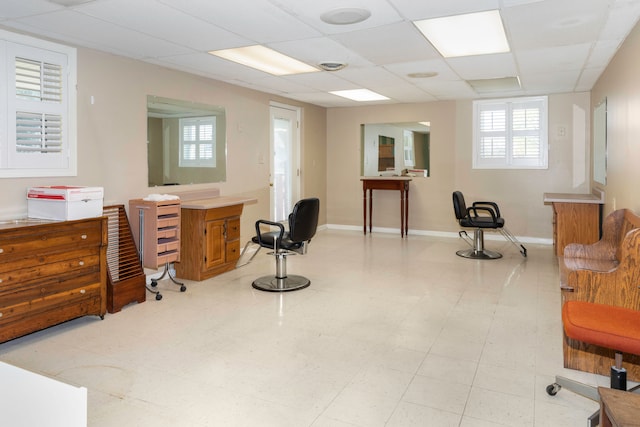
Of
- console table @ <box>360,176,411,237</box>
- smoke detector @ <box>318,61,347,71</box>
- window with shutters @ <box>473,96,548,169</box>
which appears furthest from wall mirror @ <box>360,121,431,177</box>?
smoke detector @ <box>318,61,347,71</box>

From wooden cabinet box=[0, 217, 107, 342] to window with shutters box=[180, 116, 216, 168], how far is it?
72.1 inches

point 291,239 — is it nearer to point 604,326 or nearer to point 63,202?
point 63,202

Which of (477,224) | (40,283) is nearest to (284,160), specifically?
(477,224)

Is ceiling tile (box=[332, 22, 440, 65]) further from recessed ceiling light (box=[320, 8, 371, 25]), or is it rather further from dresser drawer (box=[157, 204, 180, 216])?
dresser drawer (box=[157, 204, 180, 216])

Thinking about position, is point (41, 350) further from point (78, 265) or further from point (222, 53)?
point (222, 53)

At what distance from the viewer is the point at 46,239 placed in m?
3.31

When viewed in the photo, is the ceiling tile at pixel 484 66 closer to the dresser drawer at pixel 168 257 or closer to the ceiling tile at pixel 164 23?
the ceiling tile at pixel 164 23

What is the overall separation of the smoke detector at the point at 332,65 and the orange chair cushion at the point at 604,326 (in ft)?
11.0

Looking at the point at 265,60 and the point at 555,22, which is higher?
the point at 265,60

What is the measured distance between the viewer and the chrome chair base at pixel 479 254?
6137 millimetres

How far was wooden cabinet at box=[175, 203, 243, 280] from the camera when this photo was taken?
4.91 m

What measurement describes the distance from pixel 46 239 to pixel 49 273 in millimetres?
247

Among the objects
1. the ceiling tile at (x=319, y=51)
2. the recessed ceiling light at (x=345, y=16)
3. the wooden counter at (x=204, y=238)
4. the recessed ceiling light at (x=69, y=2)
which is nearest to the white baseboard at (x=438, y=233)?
the wooden counter at (x=204, y=238)

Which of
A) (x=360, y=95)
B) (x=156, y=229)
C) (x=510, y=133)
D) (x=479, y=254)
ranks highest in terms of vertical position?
(x=360, y=95)
